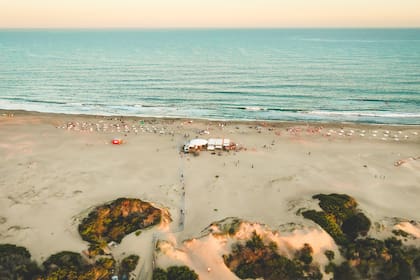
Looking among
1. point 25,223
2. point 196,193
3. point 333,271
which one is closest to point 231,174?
point 196,193

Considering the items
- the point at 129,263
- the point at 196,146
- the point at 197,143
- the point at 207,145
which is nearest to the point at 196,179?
the point at 196,146

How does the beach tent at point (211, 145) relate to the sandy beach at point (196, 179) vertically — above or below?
above

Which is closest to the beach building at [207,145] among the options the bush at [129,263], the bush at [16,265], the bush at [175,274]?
the bush at [129,263]

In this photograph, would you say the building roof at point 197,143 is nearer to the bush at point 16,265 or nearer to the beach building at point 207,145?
the beach building at point 207,145

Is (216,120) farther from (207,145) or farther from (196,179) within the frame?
(196,179)

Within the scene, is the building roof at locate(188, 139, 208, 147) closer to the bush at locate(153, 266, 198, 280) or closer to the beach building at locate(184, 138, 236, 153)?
the beach building at locate(184, 138, 236, 153)

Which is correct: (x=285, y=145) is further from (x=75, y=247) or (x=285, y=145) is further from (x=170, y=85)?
(x=170, y=85)

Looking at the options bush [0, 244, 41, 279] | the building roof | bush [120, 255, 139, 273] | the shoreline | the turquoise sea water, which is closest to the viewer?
bush [0, 244, 41, 279]

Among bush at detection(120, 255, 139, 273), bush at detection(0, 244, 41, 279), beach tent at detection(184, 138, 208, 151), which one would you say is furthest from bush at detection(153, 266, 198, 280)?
beach tent at detection(184, 138, 208, 151)
